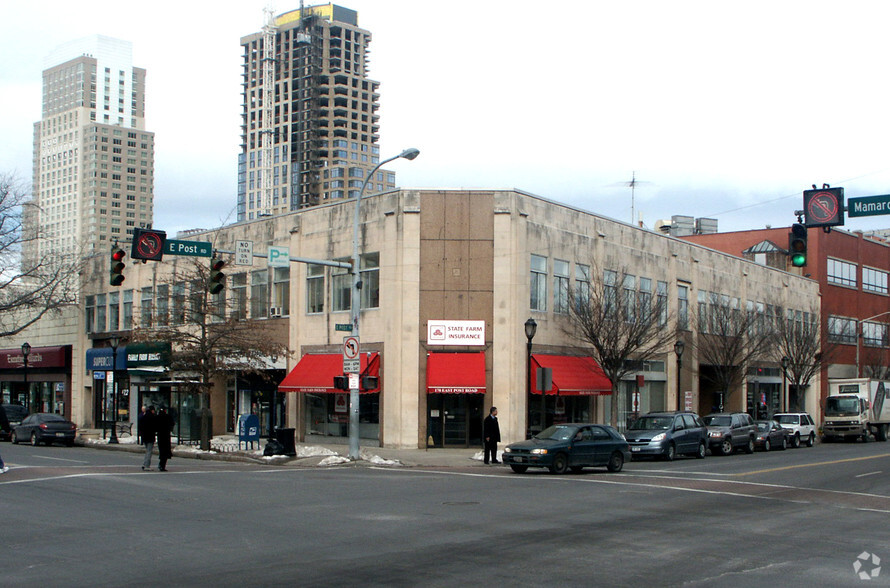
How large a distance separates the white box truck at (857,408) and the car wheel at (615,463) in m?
28.9

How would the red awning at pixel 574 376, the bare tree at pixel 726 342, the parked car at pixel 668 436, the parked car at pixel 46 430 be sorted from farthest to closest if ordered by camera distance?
1. the bare tree at pixel 726 342
2. the parked car at pixel 46 430
3. the red awning at pixel 574 376
4. the parked car at pixel 668 436

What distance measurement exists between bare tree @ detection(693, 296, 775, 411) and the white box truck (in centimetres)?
470

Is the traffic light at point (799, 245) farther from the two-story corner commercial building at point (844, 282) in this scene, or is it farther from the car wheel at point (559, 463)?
the two-story corner commercial building at point (844, 282)

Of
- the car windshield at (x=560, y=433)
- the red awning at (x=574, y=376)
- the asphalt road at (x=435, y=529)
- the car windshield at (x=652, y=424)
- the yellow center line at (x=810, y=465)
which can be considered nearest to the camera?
the asphalt road at (x=435, y=529)

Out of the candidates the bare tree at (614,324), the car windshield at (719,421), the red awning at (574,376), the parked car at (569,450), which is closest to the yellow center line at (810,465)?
the parked car at (569,450)

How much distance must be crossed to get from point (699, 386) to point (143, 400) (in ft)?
101

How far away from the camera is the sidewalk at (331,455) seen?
28.8 meters

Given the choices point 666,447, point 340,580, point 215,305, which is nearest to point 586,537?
point 340,580

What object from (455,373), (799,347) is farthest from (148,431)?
(799,347)

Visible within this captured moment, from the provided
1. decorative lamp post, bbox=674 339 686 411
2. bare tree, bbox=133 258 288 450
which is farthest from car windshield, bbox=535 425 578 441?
decorative lamp post, bbox=674 339 686 411

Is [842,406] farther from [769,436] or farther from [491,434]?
[491,434]

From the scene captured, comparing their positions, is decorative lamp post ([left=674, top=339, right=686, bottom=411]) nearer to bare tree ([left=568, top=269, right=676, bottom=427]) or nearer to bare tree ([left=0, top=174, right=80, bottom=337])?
bare tree ([left=568, top=269, right=676, bottom=427])

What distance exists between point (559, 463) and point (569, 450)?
469 millimetres

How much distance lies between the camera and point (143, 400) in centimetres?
4778
